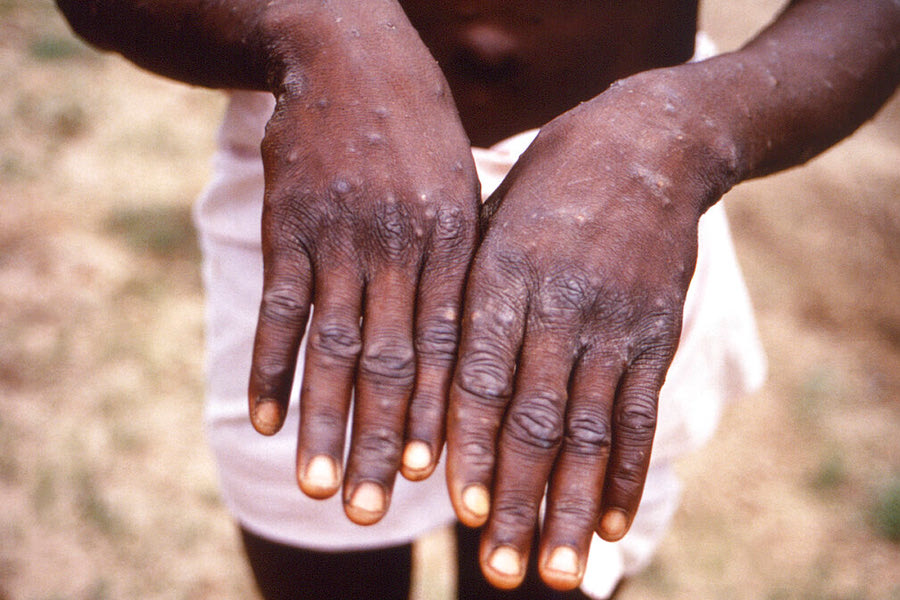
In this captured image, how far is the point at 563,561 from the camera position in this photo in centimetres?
59

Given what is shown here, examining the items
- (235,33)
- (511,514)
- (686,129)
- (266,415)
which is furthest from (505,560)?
(235,33)

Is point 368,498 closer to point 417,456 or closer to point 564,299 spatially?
point 417,456

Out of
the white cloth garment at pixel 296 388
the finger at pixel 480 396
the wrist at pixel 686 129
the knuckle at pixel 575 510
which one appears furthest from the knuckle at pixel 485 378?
the white cloth garment at pixel 296 388

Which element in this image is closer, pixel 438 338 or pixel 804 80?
pixel 438 338

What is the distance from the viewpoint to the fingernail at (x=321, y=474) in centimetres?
60

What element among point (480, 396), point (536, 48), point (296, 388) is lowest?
point (296, 388)

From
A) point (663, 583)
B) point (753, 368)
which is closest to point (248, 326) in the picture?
point (753, 368)

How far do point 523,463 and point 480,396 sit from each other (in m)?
0.07

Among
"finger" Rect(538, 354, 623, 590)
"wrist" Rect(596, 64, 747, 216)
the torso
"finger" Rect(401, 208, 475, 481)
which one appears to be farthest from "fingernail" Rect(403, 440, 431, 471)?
the torso

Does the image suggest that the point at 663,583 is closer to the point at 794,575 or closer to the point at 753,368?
the point at 794,575

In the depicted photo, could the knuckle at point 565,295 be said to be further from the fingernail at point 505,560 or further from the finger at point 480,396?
the fingernail at point 505,560

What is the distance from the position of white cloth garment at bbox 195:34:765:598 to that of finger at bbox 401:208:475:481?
0.42m

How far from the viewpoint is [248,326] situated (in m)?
1.04

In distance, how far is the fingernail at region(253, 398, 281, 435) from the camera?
64 cm
